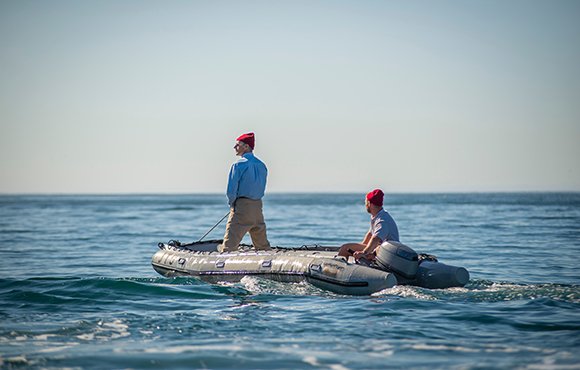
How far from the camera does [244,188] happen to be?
1296 cm

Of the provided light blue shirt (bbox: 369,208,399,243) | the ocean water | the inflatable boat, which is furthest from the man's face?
light blue shirt (bbox: 369,208,399,243)

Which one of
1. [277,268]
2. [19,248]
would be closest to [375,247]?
[277,268]

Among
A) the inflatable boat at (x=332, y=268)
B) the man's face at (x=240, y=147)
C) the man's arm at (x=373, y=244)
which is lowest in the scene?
the inflatable boat at (x=332, y=268)

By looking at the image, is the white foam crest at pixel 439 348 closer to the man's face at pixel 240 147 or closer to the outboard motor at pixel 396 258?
the outboard motor at pixel 396 258

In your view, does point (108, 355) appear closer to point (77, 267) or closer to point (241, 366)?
point (241, 366)

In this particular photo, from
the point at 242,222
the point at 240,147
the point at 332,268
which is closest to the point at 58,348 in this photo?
the point at 332,268

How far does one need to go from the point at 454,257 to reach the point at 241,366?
13128 millimetres

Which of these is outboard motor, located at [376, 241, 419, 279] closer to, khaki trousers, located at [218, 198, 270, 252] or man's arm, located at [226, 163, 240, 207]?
khaki trousers, located at [218, 198, 270, 252]

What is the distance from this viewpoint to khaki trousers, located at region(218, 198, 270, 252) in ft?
42.7

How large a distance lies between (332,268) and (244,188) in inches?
98.5

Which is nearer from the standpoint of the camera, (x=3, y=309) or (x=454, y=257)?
(x=3, y=309)

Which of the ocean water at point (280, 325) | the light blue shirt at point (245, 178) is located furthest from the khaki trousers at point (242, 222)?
the ocean water at point (280, 325)

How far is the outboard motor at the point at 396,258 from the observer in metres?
11.0

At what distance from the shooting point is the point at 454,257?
19.6 m
